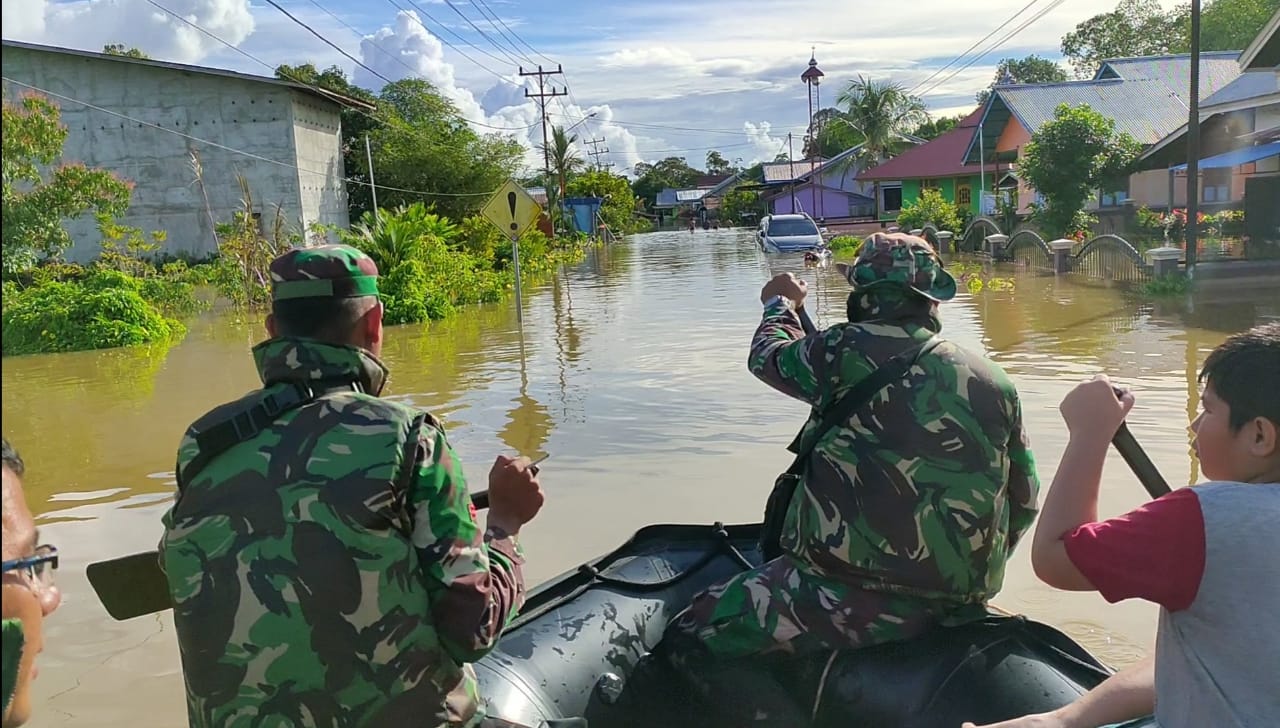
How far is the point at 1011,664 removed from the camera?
9.11ft

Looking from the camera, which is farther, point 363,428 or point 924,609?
point 924,609

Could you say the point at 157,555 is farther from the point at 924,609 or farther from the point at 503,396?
the point at 503,396

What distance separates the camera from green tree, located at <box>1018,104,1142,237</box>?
78.5ft

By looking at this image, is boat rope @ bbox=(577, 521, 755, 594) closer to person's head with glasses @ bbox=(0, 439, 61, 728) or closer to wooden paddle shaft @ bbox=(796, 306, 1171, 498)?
wooden paddle shaft @ bbox=(796, 306, 1171, 498)

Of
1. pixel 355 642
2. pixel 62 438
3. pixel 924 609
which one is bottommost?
pixel 62 438

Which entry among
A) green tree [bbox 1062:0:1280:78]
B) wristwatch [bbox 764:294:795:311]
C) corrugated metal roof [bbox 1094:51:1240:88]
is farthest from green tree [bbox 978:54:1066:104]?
wristwatch [bbox 764:294:795:311]

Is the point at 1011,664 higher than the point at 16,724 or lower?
lower

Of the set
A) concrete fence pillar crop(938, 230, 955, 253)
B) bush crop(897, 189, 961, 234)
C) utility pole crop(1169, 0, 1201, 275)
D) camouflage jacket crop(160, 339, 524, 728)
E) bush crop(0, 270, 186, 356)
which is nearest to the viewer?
camouflage jacket crop(160, 339, 524, 728)

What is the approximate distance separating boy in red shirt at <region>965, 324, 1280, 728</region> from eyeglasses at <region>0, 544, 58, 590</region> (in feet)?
5.24

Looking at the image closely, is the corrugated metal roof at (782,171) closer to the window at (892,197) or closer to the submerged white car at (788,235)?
the window at (892,197)

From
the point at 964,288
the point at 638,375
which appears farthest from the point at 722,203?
the point at 638,375

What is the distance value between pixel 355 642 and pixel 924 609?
161 centimetres

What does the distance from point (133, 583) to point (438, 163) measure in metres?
40.3

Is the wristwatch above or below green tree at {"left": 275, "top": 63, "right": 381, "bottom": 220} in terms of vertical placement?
below
